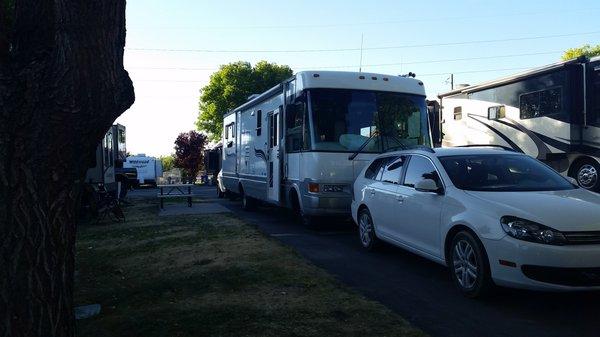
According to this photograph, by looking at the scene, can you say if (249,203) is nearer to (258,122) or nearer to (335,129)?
(258,122)

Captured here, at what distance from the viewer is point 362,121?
32.8 ft

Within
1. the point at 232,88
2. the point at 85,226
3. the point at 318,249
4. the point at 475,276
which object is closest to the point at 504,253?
the point at 475,276

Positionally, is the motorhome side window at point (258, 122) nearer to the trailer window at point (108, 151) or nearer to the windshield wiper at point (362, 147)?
the windshield wiper at point (362, 147)

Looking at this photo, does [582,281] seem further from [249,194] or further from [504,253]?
[249,194]

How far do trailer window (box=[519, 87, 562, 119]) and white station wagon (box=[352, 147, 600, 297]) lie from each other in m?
6.95

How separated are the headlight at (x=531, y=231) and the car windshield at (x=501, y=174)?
0.87 meters

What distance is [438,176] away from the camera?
6379 mm

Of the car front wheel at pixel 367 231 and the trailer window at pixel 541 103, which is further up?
the trailer window at pixel 541 103

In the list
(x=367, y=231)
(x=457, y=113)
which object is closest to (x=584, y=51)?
(x=457, y=113)

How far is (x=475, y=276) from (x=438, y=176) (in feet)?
4.56

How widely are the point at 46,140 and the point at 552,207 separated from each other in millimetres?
4366

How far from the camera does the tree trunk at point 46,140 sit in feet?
10.1

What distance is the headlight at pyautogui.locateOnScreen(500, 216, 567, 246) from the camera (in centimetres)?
485

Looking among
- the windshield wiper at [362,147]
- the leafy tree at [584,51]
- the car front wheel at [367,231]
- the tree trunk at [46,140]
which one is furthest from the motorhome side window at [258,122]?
the leafy tree at [584,51]
